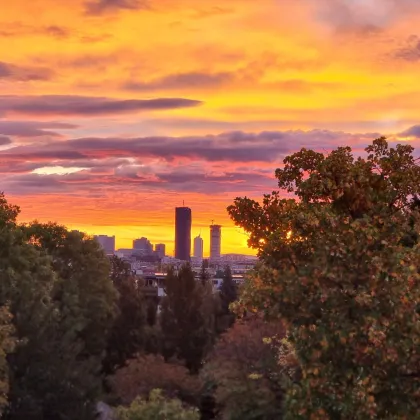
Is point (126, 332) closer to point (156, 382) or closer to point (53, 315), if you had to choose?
point (156, 382)

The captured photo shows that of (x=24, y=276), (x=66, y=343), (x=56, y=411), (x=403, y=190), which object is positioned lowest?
(x=56, y=411)

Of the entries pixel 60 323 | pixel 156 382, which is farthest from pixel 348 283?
pixel 60 323

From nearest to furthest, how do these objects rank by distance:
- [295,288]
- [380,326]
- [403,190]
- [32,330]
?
[380,326] < [295,288] < [403,190] < [32,330]

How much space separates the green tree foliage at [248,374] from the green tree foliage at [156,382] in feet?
13.7

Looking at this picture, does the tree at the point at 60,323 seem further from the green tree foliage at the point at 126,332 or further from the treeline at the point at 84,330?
the green tree foliage at the point at 126,332

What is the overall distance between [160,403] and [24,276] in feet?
50.6

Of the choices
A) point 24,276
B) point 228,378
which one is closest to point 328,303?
point 228,378

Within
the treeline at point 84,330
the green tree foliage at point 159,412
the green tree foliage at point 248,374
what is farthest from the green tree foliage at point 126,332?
the green tree foliage at point 159,412

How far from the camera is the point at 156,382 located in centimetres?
4916

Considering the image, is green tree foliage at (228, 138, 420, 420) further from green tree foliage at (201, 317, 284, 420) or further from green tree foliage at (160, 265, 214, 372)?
green tree foliage at (160, 265, 214, 372)

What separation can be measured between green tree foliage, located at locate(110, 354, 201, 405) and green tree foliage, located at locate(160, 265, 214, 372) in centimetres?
1250

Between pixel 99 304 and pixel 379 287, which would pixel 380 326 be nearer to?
pixel 379 287

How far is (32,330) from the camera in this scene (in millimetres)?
44594

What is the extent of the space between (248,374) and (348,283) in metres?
27.7
